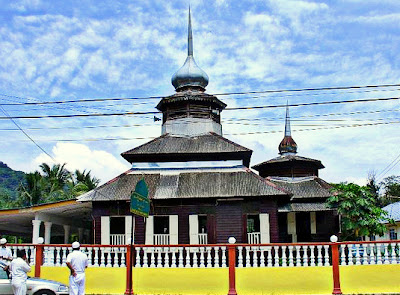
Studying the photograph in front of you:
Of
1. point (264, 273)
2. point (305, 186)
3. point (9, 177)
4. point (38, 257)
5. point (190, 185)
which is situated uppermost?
point (9, 177)

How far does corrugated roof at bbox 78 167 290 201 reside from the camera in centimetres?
2112

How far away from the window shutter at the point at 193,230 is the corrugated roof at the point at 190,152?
10.5 ft

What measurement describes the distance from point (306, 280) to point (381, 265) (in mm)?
2174

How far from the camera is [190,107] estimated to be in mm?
26750

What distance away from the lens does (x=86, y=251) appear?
15.7 m

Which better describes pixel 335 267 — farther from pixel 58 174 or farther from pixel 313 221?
pixel 58 174

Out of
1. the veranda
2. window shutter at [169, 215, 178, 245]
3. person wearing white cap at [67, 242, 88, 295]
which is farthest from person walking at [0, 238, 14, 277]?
window shutter at [169, 215, 178, 245]

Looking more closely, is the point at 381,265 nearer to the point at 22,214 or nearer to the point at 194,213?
the point at 194,213

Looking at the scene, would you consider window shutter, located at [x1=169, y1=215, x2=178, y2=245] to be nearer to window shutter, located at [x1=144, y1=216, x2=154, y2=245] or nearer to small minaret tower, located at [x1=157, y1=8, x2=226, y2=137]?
window shutter, located at [x1=144, y1=216, x2=154, y2=245]

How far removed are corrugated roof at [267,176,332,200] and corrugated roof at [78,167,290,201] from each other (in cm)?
528

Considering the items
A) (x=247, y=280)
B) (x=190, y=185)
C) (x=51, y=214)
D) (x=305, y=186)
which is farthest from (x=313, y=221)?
(x=51, y=214)

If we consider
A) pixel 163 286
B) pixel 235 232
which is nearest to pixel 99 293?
pixel 163 286

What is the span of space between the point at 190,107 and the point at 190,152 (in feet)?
14.2

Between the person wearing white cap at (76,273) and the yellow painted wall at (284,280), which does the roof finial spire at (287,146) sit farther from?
the person wearing white cap at (76,273)
